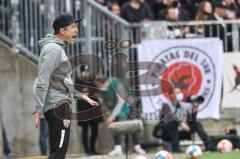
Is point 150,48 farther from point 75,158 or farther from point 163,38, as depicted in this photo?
point 75,158

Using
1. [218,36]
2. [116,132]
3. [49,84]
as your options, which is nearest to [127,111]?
[116,132]

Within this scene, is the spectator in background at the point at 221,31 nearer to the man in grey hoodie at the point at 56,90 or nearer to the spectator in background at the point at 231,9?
the spectator in background at the point at 231,9

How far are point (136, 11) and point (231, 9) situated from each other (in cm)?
215

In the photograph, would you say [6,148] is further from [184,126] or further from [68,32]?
[68,32]

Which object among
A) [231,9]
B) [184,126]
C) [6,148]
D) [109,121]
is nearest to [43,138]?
[6,148]

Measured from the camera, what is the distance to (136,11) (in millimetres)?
19500

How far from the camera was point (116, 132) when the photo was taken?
55.8 feet

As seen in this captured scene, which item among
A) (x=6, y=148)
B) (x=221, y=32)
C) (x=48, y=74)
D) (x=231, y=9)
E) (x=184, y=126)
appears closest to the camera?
(x=48, y=74)

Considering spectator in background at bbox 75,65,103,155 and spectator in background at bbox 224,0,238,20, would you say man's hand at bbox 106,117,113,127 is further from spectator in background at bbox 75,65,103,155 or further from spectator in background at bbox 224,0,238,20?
spectator in background at bbox 224,0,238,20

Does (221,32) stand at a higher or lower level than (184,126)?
higher

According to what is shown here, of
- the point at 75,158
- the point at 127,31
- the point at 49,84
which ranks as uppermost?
the point at 127,31

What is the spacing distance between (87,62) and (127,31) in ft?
4.49

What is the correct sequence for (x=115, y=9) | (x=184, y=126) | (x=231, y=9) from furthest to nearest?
1. (x=231, y=9)
2. (x=115, y=9)
3. (x=184, y=126)

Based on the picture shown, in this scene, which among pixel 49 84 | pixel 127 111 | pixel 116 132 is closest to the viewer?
pixel 49 84
